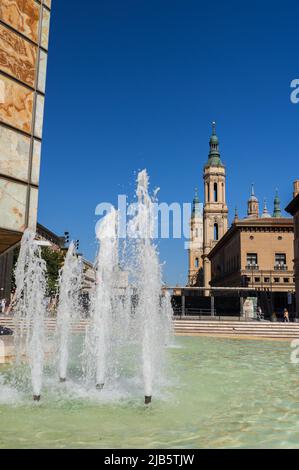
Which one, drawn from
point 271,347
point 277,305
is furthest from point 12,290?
point 271,347

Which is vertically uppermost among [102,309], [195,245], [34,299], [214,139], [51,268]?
[214,139]

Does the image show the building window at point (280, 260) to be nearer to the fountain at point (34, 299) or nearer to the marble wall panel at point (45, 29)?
the fountain at point (34, 299)

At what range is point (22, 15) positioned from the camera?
6727mm

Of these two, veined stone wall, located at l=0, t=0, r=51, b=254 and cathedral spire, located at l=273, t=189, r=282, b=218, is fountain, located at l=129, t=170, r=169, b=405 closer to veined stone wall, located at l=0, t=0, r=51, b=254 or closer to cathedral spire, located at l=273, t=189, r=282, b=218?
veined stone wall, located at l=0, t=0, r=51, b=254

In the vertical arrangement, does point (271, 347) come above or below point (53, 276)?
below

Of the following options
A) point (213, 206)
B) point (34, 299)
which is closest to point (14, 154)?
point (34, 299)

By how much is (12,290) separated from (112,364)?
3640cm

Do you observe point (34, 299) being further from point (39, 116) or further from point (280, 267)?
point (280, 267)

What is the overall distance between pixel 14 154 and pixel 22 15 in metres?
2.27

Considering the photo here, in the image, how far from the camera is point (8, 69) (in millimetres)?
6387

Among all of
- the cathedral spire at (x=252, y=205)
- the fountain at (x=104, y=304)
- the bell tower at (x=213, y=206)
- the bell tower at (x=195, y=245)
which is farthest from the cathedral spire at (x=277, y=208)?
the fountain at (x=104, y=304)

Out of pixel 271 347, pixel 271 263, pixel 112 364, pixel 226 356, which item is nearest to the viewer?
Answer: pixel 112 364

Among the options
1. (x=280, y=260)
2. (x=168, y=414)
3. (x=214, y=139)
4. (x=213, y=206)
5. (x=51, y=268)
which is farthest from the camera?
(x=214, y=139)
